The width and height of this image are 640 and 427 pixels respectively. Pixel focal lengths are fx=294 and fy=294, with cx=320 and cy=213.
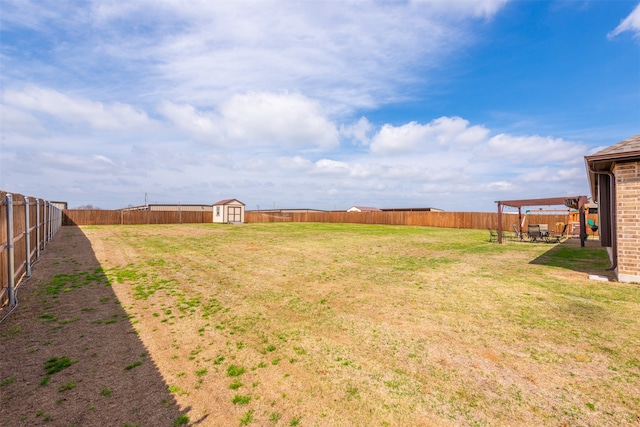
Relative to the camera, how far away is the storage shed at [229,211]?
120 feet

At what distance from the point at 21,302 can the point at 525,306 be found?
9.34 m

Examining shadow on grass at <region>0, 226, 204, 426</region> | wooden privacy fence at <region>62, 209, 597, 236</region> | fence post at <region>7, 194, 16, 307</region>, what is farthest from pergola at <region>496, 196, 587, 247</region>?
fence post at <region>7, 194, 16, 307</region>

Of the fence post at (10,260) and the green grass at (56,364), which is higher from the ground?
the fence post at (10,260)

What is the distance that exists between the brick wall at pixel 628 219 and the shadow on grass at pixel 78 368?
935 cm

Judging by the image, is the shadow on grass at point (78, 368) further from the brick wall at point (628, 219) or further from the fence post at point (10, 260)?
the brick wall at point (628, 219)

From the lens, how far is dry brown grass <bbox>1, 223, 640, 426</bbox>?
2766 mm

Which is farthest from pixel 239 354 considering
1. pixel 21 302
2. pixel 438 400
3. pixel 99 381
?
pixel 21 302

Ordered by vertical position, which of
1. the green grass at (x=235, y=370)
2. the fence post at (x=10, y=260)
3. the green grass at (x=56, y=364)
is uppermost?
the fence post at (x=10, y=260)

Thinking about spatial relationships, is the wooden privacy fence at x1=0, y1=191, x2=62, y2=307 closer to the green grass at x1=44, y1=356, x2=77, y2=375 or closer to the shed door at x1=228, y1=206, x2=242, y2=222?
the green grass at x1=44, y1=356, x2=77, y2=375

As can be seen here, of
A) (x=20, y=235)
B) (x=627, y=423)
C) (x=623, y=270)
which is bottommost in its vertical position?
(x=627, y=423)

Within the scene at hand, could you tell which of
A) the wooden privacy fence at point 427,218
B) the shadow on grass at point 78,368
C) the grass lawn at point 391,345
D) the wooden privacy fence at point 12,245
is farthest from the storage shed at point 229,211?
the shadow on grass at point 78,368

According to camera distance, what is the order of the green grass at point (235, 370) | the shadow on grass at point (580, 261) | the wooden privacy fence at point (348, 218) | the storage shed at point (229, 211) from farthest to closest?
1. the storage shed at point (229, 211)
2. the wooden privacy fence at point (348, 218)
3. the shadow on grass at point (580, 261)
4. the green grass at point (235, 370)

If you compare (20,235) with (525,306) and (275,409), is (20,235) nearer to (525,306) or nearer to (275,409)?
(275,409)

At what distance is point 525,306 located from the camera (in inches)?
214
